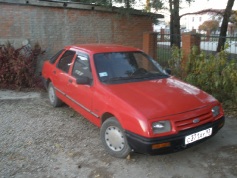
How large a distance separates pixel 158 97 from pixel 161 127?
59cm

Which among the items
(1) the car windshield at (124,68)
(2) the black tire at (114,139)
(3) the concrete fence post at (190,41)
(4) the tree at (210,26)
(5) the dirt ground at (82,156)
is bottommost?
(5) the dirt ground at (82,156)

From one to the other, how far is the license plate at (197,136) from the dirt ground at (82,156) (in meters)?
0.40

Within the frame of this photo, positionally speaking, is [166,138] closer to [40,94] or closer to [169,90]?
[169,90]

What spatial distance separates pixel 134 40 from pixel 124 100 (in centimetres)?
757

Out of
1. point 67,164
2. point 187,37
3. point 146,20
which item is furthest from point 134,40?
point 67,164

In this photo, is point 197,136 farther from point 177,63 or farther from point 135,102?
point 177,63

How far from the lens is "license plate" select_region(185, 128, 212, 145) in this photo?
3.87m

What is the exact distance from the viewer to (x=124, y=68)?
5074 millimetres

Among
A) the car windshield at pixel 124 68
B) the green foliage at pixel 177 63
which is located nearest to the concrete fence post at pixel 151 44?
the green foliage at pixel 177 63

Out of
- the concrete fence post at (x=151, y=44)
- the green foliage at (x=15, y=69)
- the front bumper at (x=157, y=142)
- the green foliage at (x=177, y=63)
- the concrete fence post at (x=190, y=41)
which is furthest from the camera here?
the concrete fence post at (x=151, y=44)

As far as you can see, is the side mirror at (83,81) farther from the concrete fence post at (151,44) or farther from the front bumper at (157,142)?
the concrete fence post at (151,44)

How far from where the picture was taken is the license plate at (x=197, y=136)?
387 cm

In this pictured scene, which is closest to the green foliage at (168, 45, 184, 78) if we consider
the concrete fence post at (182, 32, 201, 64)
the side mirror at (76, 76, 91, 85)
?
the concrete fence post at (182, 32, 201, 64)

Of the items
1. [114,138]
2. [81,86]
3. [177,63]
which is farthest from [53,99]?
[177,63]
